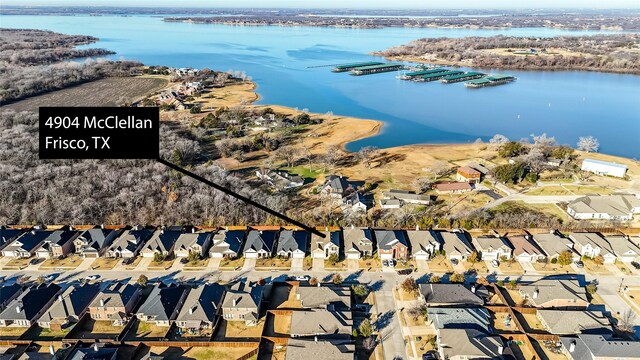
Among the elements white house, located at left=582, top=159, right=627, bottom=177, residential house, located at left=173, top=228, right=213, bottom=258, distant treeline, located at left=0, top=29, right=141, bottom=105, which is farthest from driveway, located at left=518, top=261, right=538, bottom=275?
distant treeline, located at left=0, top=29, right=141, bottom=105

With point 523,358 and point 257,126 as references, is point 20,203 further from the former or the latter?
point 523,358

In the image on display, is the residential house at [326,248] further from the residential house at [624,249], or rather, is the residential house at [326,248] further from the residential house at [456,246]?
the residential house at [624,249]

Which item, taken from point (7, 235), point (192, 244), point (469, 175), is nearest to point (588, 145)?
point (469, 175)

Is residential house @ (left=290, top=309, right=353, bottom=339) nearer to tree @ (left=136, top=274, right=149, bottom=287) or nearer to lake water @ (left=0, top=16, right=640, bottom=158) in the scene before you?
tree @ (left=136, top=274, right=149, bottom=287)

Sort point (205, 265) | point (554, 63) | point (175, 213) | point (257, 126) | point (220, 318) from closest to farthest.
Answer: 1. point (220, 318)
2. point (205, 265)
3. point (175, 213)
4. point (257, 126)
5. point (554, 63)

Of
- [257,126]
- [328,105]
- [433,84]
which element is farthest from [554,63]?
[257,126]

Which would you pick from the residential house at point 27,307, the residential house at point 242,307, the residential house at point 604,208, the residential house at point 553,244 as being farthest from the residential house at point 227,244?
Result: the residential house at point 604,208

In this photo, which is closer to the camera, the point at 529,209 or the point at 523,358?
Answer: the point at 523,358
